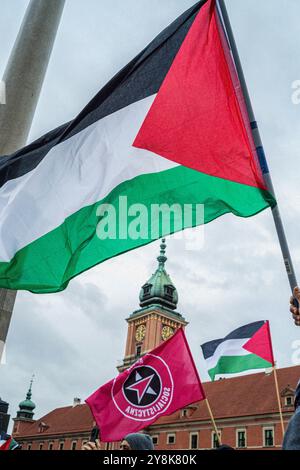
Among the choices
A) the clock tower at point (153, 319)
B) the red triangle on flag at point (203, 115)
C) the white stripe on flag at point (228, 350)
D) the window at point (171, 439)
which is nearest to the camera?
the red triangle on flag at point (203, 115)

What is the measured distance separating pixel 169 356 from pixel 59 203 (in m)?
4.89

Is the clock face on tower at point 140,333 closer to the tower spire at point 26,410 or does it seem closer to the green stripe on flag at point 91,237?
the tower spire at point 26,410

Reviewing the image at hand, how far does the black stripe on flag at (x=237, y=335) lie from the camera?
32.4 ft

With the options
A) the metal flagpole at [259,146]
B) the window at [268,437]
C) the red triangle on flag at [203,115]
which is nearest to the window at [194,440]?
the window at [268,437]

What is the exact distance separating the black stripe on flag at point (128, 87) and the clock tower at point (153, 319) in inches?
2638

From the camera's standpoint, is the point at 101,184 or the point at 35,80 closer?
the point at 101,184

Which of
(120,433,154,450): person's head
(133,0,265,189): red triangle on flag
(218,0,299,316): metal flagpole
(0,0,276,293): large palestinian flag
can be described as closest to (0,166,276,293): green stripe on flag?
(0,0,276,293): large palestinian flag

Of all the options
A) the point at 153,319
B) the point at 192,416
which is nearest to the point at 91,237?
the point at 192,416

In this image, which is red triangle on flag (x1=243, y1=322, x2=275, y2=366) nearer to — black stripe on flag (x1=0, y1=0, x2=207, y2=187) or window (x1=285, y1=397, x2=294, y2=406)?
black stripe on flag (x1=0, y1=0, x2=207, y2=187)

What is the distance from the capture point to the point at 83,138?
4188mm

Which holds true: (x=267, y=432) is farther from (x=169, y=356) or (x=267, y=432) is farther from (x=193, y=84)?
(x=193, y=84)

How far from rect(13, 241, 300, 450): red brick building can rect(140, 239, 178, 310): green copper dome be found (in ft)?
5.61

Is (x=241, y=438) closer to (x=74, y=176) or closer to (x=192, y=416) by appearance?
(x=192, y=416)
